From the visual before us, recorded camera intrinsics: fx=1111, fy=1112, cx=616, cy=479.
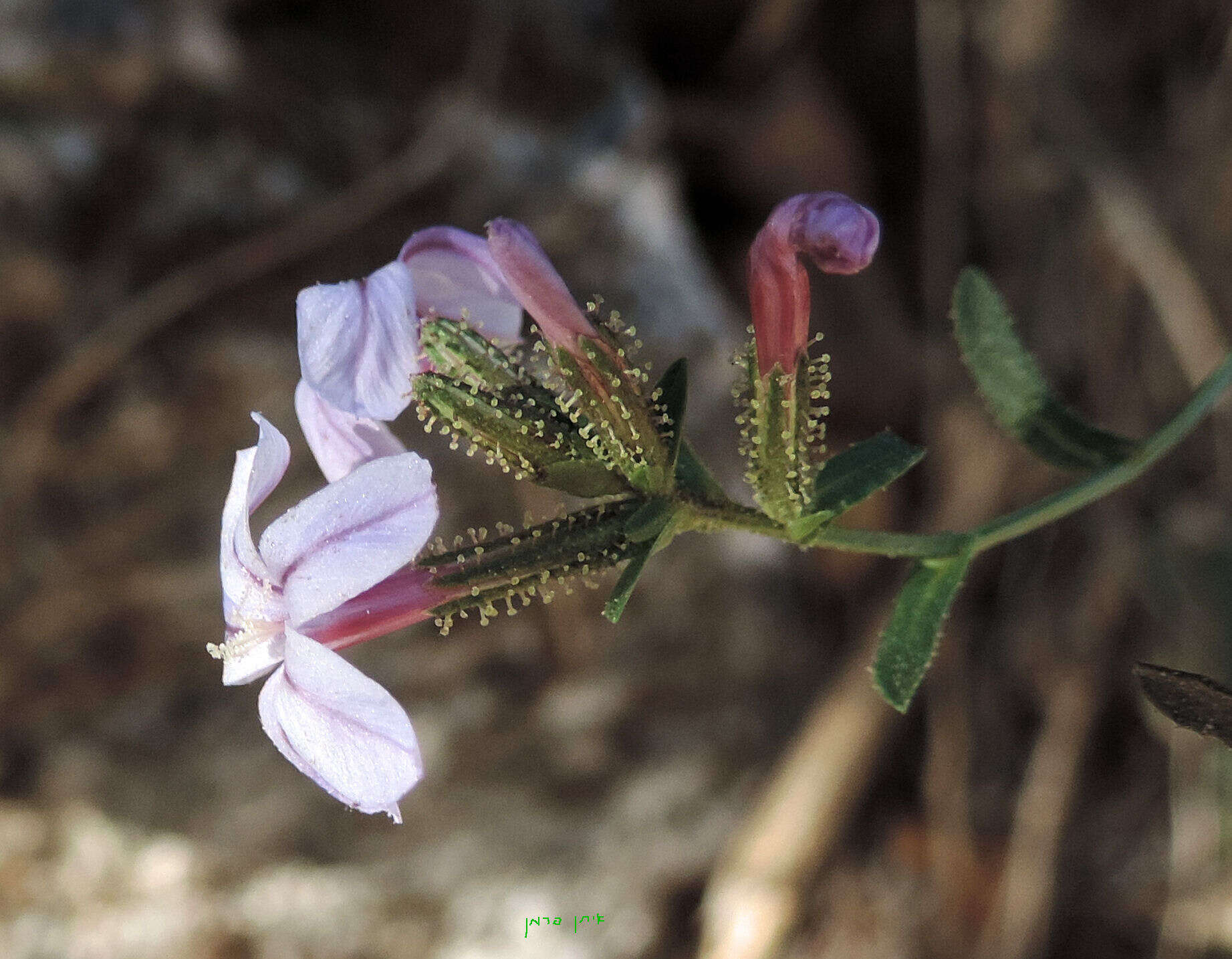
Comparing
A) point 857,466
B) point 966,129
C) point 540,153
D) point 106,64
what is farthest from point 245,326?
point 966,129

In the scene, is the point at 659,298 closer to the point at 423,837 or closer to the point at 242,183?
the point at 242,183

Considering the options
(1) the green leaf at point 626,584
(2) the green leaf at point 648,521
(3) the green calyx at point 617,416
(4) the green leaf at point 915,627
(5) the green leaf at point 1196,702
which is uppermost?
(3) the green calyx at point 617,416

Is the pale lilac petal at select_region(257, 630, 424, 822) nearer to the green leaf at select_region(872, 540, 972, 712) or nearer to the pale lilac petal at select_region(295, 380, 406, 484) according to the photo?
the pale lilac petal at select_region(295, 380, 406, 484)

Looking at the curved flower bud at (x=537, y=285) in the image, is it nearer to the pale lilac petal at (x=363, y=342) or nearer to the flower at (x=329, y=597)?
the pale lilac petal at (x=363, y=342)

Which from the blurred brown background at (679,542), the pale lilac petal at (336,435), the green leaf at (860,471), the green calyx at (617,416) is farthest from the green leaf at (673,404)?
the blurred brown background at (679,542)

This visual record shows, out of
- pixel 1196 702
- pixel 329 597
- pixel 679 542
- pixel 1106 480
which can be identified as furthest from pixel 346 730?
pixel 679 542

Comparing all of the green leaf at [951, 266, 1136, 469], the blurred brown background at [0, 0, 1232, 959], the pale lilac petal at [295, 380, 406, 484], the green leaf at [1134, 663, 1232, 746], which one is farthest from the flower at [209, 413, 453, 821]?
the blurred brown background at [0, 0, 1232, 959]

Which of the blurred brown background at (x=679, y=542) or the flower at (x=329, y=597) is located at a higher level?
Answer: the blurred brown background at (x=679, y=542)
